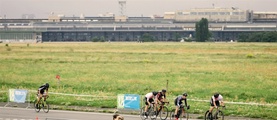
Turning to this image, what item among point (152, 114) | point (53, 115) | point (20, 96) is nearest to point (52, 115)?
point (53, 115)

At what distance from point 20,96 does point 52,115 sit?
18.5 feet

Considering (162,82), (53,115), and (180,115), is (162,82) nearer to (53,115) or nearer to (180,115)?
(53,115)

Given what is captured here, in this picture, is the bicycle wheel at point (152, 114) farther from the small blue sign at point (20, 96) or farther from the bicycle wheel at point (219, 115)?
the small blue sign at point (20, 96)

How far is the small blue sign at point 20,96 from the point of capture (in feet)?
122

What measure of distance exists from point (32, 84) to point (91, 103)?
532 inches

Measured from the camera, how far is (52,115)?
32719 mm

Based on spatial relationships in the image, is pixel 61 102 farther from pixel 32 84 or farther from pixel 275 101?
pixel 275 101

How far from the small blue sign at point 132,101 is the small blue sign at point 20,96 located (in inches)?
307

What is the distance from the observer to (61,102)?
37.9 meters

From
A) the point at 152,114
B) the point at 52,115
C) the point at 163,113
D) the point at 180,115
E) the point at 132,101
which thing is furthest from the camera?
the point at 132,101

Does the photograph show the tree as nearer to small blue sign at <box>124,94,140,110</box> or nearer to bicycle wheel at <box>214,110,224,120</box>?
small blue sign at <box>124,94,140,110</box>

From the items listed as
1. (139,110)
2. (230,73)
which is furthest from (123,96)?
(230,73)

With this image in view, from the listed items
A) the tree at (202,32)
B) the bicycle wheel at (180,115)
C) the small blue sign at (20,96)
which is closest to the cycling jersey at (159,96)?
the bicycle wheel at (180,115)

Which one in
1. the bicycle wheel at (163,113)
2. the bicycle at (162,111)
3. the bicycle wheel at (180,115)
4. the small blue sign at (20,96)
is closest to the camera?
the bicycle wheel at (180,115)
